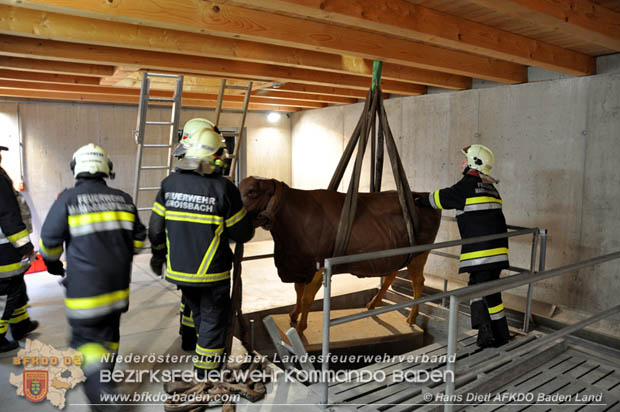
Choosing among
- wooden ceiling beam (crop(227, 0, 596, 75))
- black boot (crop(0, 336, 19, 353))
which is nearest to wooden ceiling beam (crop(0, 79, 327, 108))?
black boot (crop(0, 336, 19, 353))

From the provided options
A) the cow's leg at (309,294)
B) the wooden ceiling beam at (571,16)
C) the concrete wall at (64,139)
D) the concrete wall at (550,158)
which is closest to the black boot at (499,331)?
the cow's leg at (309,294)

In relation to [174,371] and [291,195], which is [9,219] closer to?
[174,371]

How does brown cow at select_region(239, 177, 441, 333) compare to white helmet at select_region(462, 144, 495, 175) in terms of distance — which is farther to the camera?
white helmet at select_region(462, 144, 495, 175)

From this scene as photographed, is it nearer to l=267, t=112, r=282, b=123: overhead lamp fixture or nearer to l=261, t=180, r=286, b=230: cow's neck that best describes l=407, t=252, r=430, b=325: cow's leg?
l=261, t=180, r=286, b=230: cow's neck

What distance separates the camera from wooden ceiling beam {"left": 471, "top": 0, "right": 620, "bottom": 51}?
278 cm

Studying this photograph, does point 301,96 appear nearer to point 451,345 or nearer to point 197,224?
point 197,224

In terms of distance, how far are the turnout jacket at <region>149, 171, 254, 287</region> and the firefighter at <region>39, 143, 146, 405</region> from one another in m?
0.25

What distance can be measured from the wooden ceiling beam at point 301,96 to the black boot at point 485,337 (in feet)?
13.3

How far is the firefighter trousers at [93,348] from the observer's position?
7.84 ft

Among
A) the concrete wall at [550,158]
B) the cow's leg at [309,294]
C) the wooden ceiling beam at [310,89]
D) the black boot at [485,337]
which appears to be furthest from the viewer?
the wooden ceiling beam at [310,89]

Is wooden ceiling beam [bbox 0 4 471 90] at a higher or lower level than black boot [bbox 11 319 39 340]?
higher

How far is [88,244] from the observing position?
235 centimetres

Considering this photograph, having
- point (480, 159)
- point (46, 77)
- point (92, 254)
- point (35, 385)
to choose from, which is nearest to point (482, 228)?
point (480, 159)

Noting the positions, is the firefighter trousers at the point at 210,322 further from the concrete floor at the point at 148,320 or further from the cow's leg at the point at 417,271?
the cow's leg at the point at 417,271
